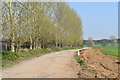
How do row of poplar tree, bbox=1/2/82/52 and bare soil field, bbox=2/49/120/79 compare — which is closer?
bare soil field, bbox=2/49/120/79

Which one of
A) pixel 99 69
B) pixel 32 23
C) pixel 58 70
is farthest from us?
pixel 32 23

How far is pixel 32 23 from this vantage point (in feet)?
80.0

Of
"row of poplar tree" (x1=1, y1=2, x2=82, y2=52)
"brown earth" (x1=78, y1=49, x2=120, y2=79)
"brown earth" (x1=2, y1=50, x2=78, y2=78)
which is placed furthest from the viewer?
"row of poplar tree" (x1=1, y1=2, x2=82, y2=52)

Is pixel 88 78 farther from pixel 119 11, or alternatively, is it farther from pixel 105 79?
pixel 119 11

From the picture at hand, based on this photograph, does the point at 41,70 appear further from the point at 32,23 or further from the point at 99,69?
the point at 32,23

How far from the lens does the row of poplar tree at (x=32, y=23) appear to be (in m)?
15.6

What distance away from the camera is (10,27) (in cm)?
→ 1513

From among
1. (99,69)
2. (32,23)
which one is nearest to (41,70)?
(99,69)

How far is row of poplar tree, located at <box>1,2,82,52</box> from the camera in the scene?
51.3 feet

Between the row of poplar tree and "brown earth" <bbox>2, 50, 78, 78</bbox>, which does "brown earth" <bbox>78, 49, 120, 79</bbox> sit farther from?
the row of poplar tree

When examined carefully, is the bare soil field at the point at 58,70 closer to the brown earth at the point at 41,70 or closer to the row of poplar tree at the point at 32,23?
the brown earth at the point at 41,70

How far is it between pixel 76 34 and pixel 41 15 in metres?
34.9

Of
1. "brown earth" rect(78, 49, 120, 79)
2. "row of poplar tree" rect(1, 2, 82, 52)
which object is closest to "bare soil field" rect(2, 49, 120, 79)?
"brown earth" rect(78, 49, 120, 79)

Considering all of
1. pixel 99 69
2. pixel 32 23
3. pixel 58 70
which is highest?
pixel 32 23
